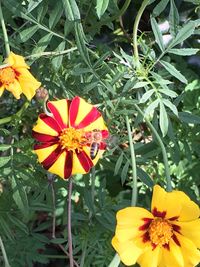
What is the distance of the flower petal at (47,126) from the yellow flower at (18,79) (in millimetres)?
64

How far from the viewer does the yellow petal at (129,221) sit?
96 cm

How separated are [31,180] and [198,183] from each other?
0.59m

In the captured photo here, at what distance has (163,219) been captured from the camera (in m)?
1.01

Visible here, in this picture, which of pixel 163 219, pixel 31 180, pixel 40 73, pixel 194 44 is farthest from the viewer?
pixel 194 44

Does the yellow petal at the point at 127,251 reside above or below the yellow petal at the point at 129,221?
below

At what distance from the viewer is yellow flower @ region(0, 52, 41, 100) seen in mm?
1071

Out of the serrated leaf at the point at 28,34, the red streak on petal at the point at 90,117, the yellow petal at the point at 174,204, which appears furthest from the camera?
the serrated leaf at the point at 28,34

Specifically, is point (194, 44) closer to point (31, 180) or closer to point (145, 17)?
point (145, 17)

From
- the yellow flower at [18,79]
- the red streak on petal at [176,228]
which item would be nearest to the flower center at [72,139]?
the yellow flower at [18,79]

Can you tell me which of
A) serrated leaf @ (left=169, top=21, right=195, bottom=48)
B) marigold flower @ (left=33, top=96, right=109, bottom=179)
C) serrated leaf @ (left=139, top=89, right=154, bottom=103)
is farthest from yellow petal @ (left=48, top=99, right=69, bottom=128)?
serrated leaf @ (left=169, top=21, right=195, bottom=48)

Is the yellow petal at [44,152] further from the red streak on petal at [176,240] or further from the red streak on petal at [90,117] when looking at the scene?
the red streak on petal at [176,240]

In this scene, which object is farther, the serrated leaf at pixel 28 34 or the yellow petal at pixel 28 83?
the serrated leaf at pixel 28 34

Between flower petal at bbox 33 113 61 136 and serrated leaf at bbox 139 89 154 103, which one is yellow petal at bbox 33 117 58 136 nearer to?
flower petal at bbox 33 113 61 136

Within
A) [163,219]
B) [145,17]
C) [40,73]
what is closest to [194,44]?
[145,17]
